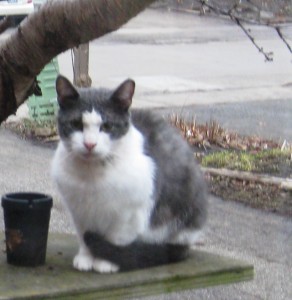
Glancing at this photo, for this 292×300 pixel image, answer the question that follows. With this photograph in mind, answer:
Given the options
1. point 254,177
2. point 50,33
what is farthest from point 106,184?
point 254,177

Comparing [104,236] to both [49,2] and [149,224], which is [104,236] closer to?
[149,224]

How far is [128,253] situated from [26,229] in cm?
40

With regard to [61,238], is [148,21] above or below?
below

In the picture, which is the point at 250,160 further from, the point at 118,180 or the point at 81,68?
the point at 118,180

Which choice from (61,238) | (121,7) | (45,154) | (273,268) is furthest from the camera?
(45,154)

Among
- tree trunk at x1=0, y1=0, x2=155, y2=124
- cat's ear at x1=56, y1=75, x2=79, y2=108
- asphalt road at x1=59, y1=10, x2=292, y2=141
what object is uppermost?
tree trunk at x1=0, y1=0, x2=155, y2=124

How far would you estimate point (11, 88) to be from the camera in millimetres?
3236

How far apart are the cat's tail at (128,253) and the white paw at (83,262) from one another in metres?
0.03

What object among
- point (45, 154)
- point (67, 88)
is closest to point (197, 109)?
point (45, 154)

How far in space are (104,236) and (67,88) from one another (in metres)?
0.58

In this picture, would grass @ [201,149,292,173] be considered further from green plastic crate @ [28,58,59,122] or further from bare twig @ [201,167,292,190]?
green plastic crate @ [28,58,59,122]

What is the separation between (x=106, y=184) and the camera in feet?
11.0

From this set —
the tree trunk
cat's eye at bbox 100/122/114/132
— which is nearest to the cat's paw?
cat's eye at bbox 100/122/114/132

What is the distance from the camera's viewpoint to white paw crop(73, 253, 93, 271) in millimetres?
3453
